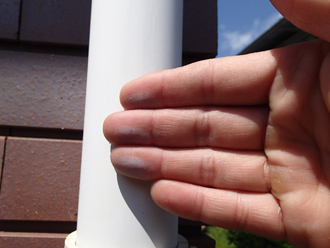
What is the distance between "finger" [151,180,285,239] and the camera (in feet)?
2.74

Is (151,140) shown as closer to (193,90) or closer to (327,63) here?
(193,90)

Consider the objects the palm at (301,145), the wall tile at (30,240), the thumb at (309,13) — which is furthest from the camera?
the wall tile at (30,240)

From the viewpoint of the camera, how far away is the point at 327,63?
727 mm

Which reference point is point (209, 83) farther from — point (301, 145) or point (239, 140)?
point (301, 145)

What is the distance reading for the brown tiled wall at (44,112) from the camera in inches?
48.8

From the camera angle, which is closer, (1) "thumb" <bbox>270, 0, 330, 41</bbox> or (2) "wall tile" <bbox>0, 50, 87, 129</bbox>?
(1) "thumb" <bbox>270, 0, 330, 41</bbox>

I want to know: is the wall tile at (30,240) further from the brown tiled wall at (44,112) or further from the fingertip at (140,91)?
the fingertip at (140,91)

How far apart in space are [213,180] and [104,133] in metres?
0.37

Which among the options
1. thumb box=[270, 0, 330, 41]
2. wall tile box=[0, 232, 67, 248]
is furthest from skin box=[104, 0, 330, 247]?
wall tile box=[0, 232, 67, 248]

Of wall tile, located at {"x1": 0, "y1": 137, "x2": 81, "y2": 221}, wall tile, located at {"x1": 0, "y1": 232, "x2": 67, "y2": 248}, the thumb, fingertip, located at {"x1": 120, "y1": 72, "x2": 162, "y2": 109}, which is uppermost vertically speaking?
the thumb

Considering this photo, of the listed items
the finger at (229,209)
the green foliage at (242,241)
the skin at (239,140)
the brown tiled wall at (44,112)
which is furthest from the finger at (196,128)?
the green foliage at (242,241)

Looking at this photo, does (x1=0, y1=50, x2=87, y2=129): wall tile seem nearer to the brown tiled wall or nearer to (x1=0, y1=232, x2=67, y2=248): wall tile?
the brown tiled wall

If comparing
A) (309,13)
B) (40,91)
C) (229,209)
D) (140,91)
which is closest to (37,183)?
(40,91)

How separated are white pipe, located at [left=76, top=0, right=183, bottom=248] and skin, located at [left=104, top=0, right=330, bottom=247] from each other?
5cm
